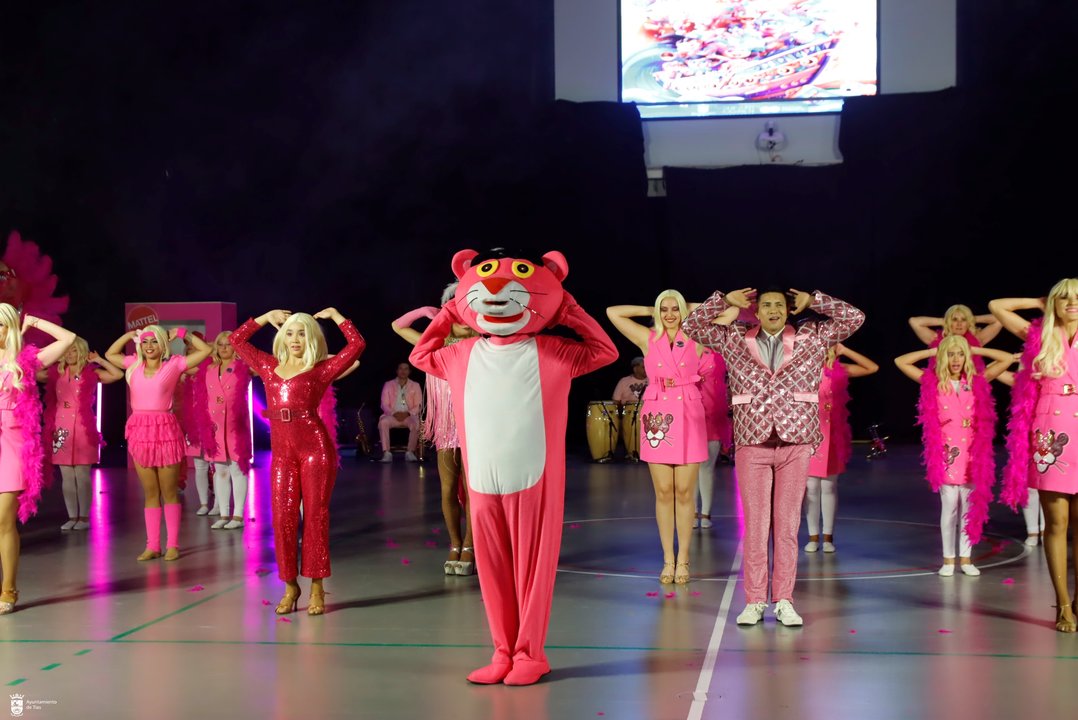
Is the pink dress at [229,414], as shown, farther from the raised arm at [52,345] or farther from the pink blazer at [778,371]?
the pink blazer at [778,371]

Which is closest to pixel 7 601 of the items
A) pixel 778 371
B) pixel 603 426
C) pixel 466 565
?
pixel 466 565

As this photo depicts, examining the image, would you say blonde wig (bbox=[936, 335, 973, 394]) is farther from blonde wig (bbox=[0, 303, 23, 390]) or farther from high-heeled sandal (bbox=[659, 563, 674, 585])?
blonde wig (bbox=[0, 303, 23, 390])

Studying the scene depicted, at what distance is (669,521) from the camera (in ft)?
21.1

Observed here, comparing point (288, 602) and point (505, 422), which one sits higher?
point (505, 422)

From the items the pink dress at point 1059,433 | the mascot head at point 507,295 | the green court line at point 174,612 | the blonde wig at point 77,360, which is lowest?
the green court line at point 174,612

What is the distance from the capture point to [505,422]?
14.2 ft

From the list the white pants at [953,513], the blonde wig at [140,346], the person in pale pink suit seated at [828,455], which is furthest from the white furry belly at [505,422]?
the blonde wig at [140,346]

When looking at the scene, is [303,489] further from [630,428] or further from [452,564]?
[630,428]

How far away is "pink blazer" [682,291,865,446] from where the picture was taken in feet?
16.8

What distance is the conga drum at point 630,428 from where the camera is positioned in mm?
13633

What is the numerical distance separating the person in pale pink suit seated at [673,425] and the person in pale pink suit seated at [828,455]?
3.74ft

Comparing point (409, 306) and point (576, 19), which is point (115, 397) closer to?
point (409, 306)

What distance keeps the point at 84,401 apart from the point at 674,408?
471 cm

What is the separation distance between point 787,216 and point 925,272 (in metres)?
1.79
